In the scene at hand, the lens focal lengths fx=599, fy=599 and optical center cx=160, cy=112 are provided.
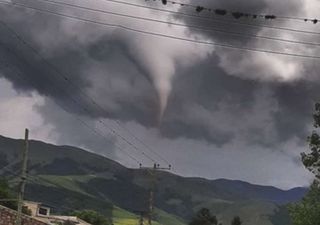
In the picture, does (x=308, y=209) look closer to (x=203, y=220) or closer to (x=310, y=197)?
(x=310, y=197)

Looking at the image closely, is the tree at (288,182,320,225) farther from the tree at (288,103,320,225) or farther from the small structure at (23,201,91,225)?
the small structure at (23,201,91,225)

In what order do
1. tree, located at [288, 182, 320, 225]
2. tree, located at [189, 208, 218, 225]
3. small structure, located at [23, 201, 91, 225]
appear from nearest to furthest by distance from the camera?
tree, located at [288, 182, 320, 225]
small structure, located at [23, 201, 91, 225]
tree, located at [189, 208, 218, 225]

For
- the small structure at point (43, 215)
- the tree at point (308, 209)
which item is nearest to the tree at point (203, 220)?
the small structure at point (43, 215)

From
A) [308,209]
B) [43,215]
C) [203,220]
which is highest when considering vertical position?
[203,220]

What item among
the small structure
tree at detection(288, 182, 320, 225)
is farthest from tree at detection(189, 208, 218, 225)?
tree at detection(288, 182, 320, 225)

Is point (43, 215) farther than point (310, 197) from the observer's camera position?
Yes

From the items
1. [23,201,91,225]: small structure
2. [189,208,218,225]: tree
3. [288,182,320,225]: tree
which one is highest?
[189,208,218,225]: tree

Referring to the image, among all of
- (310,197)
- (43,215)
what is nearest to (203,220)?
(43,215)

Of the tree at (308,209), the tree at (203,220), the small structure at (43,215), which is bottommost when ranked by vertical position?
the tree at (308,209)

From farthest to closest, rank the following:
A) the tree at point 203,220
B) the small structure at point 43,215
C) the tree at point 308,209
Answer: the tree at point 203,220
the small structure at point 43,215
the tree at point 308,209

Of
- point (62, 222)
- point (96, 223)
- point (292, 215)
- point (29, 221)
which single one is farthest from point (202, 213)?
point (292, 215)

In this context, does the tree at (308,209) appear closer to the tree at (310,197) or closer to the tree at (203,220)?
the tree at (310,197)

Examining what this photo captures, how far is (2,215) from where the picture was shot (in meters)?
86.1

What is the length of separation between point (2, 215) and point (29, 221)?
6.15m
